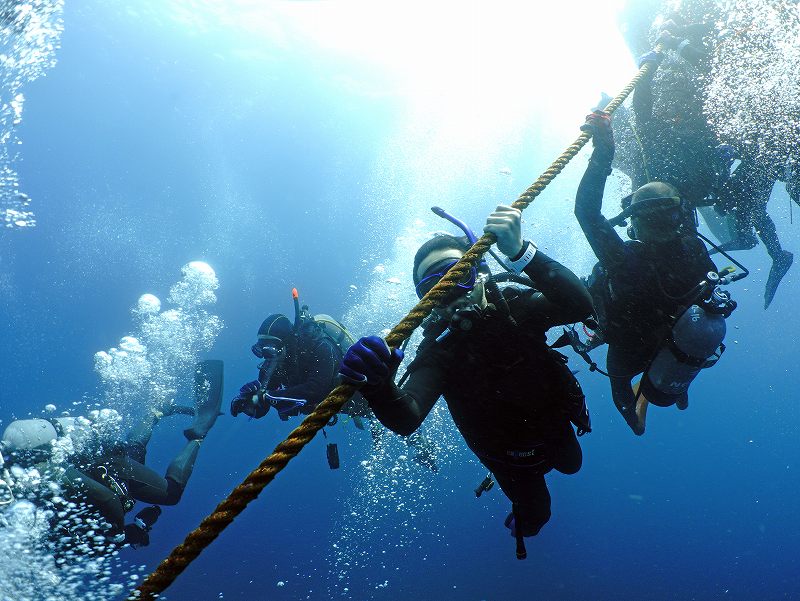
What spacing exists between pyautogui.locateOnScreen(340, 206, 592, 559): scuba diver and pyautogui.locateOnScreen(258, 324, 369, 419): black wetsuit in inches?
127

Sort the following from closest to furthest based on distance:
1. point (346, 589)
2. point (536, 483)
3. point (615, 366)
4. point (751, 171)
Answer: point (536, 483) → point (615, 366) → point (751, 171) → point (346, 589)

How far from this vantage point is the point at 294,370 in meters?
6.17

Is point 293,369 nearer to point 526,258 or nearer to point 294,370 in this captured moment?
point 294,370

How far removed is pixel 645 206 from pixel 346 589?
34.3m

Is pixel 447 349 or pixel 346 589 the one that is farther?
pixel 346 589

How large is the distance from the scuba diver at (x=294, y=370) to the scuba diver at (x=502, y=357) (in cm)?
322

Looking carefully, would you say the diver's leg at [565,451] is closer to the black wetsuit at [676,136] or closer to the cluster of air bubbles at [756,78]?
the black wetsuit at [676,136]

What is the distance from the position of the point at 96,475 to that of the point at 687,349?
27.1ft

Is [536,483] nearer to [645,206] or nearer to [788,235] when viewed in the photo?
[645,206]

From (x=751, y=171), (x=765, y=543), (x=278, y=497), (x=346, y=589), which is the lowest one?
(x=765, y=543)

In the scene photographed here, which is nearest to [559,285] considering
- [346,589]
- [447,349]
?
[447,349]

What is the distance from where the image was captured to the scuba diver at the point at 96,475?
5.80 metres

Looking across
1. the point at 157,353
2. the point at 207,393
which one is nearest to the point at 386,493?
the point at 157,353

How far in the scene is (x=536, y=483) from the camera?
11.1 ft
